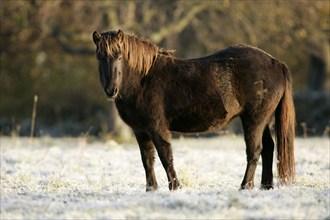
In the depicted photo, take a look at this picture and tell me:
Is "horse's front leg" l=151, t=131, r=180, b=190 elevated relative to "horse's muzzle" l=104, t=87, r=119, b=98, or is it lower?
lower

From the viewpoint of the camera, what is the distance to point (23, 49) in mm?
22953

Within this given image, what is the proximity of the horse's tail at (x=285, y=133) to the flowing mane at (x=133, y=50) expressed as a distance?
172 centimetres

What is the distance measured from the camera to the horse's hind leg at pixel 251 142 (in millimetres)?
8258

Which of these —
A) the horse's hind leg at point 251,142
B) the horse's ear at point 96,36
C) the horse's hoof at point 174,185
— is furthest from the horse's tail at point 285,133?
the horse's ear at point 96,36

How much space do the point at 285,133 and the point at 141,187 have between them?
6.90 ft

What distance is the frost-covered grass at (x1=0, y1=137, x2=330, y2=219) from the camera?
5898mm

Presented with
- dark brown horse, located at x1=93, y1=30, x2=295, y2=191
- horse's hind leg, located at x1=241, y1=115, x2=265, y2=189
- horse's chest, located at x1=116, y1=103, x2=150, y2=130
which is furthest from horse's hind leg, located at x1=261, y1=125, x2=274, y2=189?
horse's chest, located at x1=116, y1=103, x2=150, y2=130

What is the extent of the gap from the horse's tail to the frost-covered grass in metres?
0.34

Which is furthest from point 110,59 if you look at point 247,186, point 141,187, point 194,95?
point 247,186

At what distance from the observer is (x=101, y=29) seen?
1938 centimetres

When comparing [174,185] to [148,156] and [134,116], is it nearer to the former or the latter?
[148,156]

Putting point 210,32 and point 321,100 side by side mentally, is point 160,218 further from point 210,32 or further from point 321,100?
point 321,100

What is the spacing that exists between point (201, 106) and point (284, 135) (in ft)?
4.11

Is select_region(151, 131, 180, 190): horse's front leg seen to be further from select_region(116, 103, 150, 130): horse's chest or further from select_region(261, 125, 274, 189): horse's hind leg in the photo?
select_region(261, 125, 274, 189): horse's hind leg
